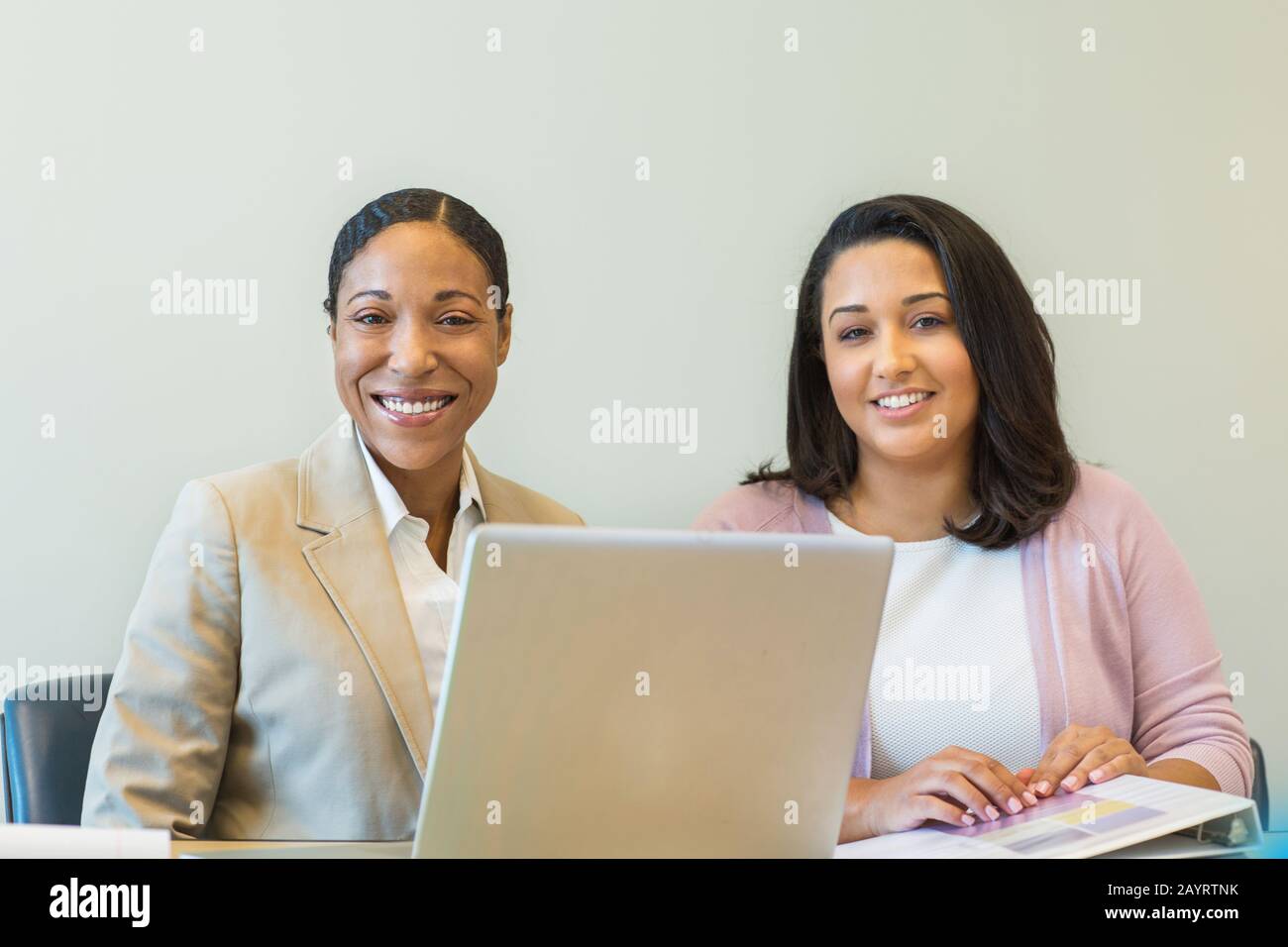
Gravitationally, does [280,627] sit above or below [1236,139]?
below

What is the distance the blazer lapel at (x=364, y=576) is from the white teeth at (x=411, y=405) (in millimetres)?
103

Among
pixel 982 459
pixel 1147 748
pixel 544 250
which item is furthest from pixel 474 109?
pixel 1147 748

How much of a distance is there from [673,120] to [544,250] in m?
0.44

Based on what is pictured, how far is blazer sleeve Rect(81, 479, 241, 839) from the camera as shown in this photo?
1550 mm

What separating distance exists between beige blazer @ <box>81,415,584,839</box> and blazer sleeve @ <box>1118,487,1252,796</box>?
1.17 meters

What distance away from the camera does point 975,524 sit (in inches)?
83.9

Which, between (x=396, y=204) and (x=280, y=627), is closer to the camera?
(x=280, y=627)

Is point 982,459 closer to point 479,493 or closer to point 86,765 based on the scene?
point 479,493

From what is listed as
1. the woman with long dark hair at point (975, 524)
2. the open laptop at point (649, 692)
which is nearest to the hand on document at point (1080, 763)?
the woman with long dark hair at point (975, 524)

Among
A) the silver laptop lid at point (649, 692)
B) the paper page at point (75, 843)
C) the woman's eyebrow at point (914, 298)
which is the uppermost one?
the woman's eyebrow at point (914, 298)

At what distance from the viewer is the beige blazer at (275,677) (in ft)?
5.37

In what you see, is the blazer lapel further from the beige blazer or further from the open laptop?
the open laptop

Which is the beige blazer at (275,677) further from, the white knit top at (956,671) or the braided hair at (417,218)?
the white knit top at (956,671)
